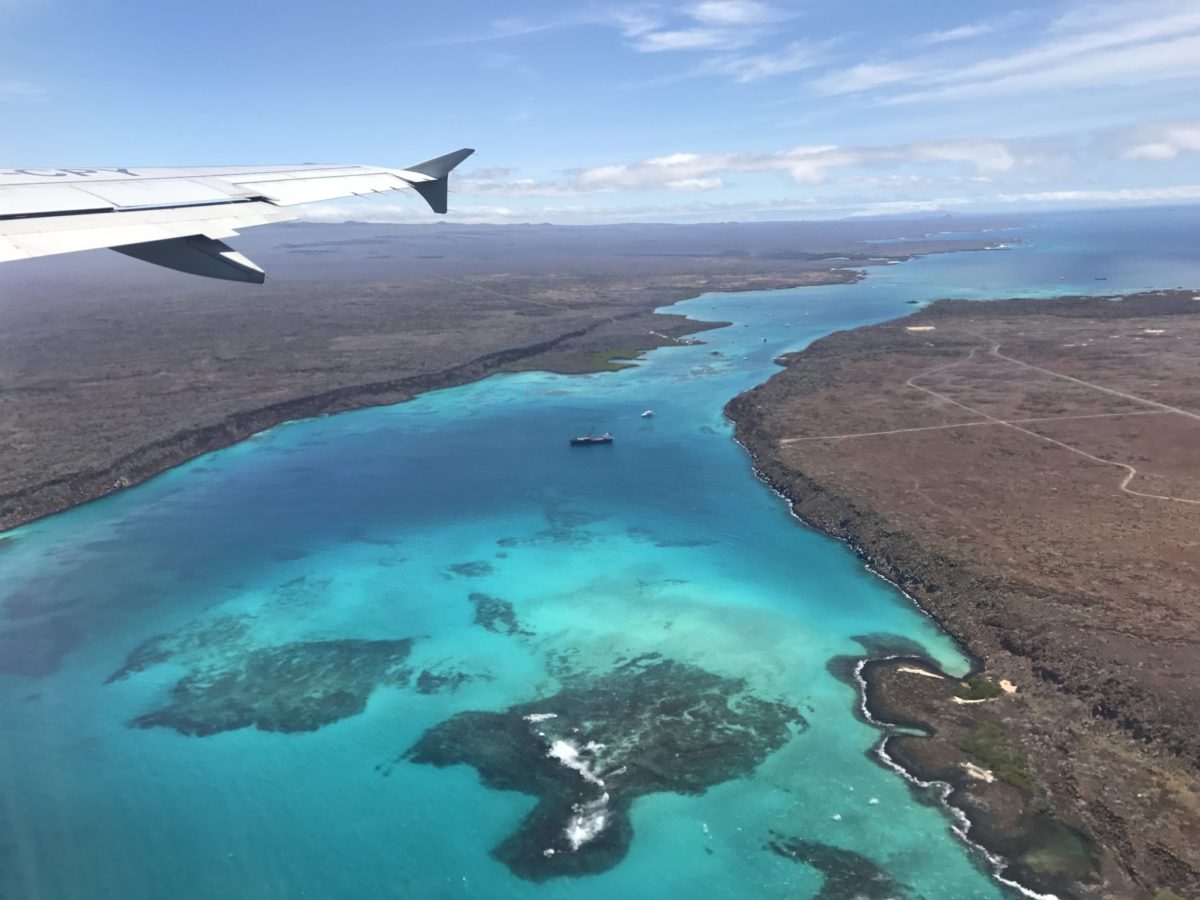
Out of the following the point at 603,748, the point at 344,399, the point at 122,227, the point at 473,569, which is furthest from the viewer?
the point at 344,399

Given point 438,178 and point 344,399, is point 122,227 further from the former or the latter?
point 344,399

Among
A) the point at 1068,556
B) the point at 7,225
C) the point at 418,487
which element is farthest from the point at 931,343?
the point at 7,225

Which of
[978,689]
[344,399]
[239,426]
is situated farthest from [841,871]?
[344,399]

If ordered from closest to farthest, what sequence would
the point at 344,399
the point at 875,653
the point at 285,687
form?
the point at 285,687 < the point at 875,653 < the point at 344,399

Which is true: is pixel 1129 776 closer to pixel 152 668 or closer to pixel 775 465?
pixel 775 465

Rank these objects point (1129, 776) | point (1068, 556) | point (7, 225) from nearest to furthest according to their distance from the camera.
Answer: point (7, 225) < point (1129, 776) < point (1068, 556)

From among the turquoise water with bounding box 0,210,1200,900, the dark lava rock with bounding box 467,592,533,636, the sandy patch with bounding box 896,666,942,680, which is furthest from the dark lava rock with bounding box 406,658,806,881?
the sandy patch with bounding box 896,666,942,680

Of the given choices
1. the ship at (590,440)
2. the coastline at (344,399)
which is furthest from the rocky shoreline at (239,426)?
the ship at (590,440)

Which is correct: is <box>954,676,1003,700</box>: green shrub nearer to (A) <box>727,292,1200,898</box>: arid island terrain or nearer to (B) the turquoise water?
(A) <box>727,292,1200,898</box>: arid island terrain
